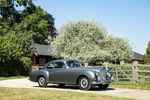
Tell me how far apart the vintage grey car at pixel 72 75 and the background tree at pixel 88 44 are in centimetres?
1281

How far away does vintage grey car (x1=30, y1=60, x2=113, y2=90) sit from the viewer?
12.3 meters

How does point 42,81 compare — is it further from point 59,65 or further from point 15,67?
point 15,67

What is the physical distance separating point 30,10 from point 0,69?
27131mm

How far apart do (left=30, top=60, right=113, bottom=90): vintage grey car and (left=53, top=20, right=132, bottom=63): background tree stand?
12810 millimetres

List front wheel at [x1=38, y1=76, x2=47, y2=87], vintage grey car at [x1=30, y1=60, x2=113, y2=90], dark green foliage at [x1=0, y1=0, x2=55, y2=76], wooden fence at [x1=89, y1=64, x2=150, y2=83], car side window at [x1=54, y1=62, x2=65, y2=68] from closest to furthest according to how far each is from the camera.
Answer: vintage grey car at [x1=30, y1=60, x2=113, y2=90] < car side window at [x1=54, y1=62, x2=65, y2=68] < front wheel at [x1=38, y1=76, x2=47, y2=87] < wooden fence at [x1=89, y1=64, x2=150, y2=83] < dark green foliage at [x1=0, y1=0, x2=55, y2=76]

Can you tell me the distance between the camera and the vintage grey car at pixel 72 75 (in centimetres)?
1234

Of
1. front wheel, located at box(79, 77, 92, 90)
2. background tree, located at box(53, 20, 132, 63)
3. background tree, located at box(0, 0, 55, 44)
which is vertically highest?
background tree, located at box(0, 0, 55, 44)

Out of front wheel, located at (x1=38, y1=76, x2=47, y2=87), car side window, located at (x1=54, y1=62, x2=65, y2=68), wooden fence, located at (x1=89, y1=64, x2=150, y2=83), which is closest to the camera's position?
car side window, located at (x1=54, y1=62, x2=65, y2=68)

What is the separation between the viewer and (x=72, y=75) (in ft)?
42.9

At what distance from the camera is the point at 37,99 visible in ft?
28.0

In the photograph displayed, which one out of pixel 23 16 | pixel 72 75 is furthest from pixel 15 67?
pixel 23 16

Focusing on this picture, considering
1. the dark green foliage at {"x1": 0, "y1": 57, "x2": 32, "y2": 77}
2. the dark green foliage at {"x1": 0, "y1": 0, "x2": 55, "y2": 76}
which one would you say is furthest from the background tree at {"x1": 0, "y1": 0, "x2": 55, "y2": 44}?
the dark green foliage at {"x1": 0, "y1": 57, "x2": 32, "y2": 77}

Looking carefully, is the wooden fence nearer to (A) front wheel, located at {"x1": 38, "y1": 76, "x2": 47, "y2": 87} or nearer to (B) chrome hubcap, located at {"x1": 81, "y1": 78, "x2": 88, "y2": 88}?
(B) chrome hubcap, located at {"x1": 81, "y1": 78, "x2": 88, "y2": 88}

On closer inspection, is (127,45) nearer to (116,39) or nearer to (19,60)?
(116,39)
